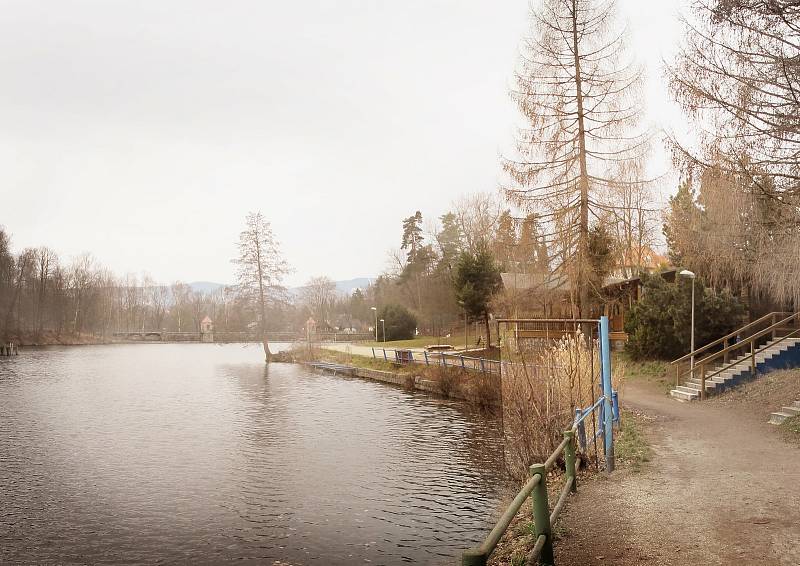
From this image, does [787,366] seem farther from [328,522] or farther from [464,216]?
[464,216]

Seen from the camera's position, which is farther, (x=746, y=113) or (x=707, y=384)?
(x=707, y=384)

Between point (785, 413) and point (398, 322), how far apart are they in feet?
155

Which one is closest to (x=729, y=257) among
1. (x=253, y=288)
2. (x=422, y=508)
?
(x=422, y=508)

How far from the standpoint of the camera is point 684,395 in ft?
66.3

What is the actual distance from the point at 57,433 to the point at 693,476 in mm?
20108

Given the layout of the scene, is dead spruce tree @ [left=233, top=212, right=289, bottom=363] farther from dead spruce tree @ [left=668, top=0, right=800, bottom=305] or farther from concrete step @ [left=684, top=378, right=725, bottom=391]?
dead spruce tree @ [left=668, top=0, right=800, bottom=305]

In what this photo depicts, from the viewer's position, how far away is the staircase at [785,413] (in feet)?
47.6

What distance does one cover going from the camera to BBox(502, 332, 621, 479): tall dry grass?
36.7ft

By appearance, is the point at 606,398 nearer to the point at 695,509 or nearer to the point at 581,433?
the point at 581,433

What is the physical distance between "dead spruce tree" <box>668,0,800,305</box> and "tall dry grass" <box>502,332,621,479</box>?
4.33 metres

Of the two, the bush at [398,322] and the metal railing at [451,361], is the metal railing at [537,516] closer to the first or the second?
the metal railing at [451,361]

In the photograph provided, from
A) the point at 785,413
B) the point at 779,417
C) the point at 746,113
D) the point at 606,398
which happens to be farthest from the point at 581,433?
the point at 785,413

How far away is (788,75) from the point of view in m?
11.4

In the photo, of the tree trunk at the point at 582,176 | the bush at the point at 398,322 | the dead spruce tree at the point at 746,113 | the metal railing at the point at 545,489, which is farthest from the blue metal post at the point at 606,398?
the bush at the point at 398,322
